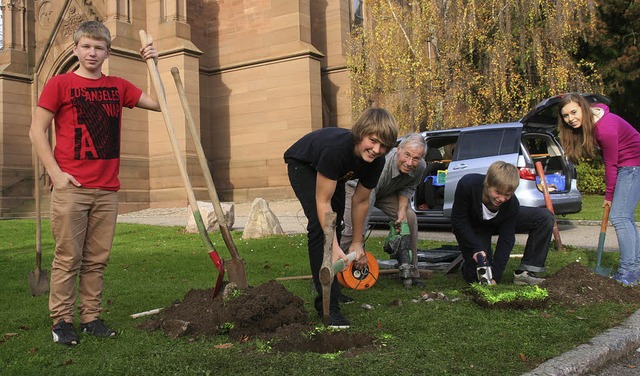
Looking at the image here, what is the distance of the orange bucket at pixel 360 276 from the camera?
17.7 feet

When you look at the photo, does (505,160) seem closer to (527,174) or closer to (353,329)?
(527,174)

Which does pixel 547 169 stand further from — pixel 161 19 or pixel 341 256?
pixel 161 19

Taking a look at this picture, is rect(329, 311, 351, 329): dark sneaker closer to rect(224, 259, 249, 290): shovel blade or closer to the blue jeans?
rect(224, 259, 249, 290): shovel blade

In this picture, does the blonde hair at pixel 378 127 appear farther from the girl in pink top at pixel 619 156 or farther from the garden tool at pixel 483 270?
the girl in pink top at pixel 619 156

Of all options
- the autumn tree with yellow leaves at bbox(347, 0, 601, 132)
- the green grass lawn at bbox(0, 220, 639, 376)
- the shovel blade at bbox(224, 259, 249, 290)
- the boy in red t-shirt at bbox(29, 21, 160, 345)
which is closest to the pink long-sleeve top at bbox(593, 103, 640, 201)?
the green grass lawn at bbox(0, 220, 639, 376)

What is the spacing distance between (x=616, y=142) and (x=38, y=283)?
18.8 feet

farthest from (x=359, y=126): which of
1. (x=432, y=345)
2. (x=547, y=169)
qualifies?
(x=547, y=169)

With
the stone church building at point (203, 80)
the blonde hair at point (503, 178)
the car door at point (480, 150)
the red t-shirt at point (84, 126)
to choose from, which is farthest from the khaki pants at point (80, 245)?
the stone church building at point (203, 80)

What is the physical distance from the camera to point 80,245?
4.07 metres

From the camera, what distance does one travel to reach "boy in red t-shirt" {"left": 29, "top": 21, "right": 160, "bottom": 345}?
3943 millimetres

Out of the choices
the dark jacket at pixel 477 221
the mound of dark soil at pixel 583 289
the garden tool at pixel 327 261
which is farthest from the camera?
the dark jacket at pixel 477 221

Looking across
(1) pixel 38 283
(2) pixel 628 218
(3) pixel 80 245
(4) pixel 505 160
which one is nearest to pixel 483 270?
(2) pixel 628 218

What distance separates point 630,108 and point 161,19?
1872 cm

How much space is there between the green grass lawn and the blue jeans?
105 cm
